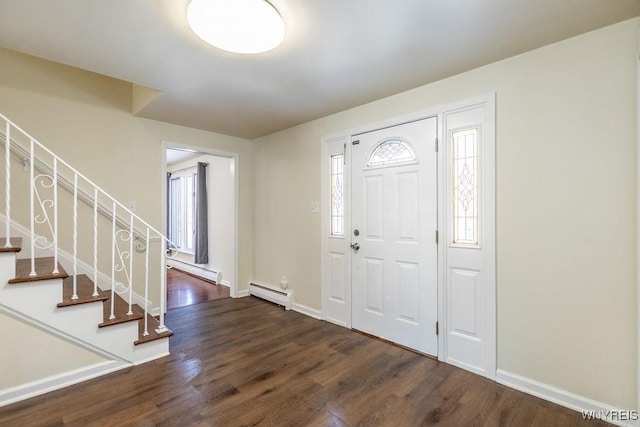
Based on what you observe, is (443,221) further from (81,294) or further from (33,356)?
(33,356)

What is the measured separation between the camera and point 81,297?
219 centimetres

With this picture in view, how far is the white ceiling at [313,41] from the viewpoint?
1604 mm

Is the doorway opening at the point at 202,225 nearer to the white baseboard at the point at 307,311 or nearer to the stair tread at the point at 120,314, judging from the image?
the white baseboard at the point at 307,311

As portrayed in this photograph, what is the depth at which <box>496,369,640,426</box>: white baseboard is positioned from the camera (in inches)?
68.5

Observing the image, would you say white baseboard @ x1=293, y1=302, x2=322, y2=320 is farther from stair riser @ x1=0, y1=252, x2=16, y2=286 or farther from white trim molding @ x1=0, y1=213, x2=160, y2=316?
stair riser @ x1=0, y1=252, x2=16, y2=286

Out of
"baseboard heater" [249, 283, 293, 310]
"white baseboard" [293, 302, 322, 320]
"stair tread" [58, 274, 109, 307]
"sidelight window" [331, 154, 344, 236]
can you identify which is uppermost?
"sidelight window" [331, 154, 344, 236]

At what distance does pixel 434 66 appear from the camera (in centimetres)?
223

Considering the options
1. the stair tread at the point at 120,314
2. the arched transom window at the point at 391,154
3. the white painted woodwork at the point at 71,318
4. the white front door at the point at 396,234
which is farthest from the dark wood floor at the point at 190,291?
the arched transom window at the point at 391,154

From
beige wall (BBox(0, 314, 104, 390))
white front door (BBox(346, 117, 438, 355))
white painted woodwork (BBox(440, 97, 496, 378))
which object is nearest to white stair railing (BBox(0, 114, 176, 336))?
beige wall (BBox(0, 314, 104, 390))

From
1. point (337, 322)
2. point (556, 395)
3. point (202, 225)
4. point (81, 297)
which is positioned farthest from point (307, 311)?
point (202, 225)

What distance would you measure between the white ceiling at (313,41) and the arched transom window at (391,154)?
0.46 meters

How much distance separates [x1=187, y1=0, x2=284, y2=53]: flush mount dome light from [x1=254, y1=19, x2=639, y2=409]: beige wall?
4.98 feet

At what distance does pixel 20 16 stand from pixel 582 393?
4.01 metres

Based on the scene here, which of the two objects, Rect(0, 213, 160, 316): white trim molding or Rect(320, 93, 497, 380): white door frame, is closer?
Rect(320, 93, 497, 380): white door frame
